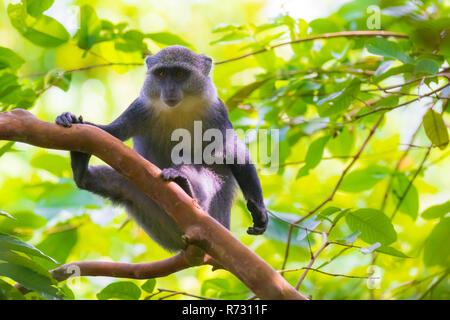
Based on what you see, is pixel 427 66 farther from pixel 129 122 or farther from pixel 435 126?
pixel 129 122

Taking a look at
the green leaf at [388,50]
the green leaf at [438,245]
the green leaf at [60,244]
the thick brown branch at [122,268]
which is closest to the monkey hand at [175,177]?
the thick brown branch at [122,268]

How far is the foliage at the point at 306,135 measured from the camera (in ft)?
12.2

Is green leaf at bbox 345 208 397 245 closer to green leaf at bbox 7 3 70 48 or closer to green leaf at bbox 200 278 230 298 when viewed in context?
green leaf at bbox 200 278 230 298

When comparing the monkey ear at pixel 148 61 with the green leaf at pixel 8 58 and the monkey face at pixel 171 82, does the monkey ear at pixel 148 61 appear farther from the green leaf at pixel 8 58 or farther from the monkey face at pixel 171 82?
the green leaf at pixel 8 58

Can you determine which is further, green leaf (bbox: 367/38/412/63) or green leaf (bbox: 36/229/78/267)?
green leaf (bbox: 36/229/78/267)

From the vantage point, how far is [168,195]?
10.4 ft

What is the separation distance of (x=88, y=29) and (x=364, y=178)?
2901 mm

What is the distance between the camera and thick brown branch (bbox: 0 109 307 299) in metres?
2.77

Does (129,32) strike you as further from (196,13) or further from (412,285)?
(196,13)

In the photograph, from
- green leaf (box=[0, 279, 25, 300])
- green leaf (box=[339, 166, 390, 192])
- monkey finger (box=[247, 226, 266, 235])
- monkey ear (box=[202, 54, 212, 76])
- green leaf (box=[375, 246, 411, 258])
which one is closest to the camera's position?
green leaf (box=[0, 279, 25, 300])

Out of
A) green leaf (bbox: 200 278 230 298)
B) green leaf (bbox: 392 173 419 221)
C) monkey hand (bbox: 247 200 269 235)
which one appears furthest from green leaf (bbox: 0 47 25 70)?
green leaf (bbox: 392 173 419 221)

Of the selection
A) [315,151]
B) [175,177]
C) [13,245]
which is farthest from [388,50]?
[13,245]

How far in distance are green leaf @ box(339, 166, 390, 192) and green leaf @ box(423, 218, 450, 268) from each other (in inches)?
49.5

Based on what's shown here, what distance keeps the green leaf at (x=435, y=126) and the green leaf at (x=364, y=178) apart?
0.94 m
